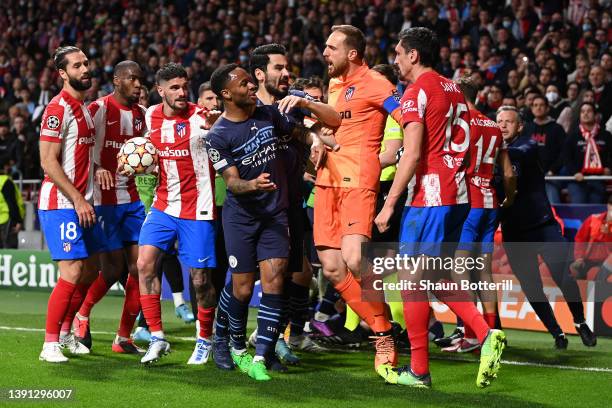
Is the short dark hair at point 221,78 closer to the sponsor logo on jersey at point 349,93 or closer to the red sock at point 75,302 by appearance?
the sponsor logo on jersey at point 349,93

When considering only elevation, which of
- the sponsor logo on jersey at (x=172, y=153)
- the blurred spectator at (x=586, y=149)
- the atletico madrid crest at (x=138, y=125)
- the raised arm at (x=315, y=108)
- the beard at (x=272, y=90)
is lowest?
the blurred spectator at (x=586, y=149)

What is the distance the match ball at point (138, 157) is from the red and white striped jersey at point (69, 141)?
389 millimetres

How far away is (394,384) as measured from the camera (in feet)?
22.6

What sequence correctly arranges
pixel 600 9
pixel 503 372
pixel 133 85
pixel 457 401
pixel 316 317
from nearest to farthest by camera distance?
1. pixel 457 401
2. pixel 503 372
3. pixel 133 85
4. pixel 316 317
5. pixel 600 9

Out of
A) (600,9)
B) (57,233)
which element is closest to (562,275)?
(57,233)

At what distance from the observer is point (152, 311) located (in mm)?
7703

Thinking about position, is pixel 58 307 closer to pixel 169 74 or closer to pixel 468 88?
→ pixel 169 74

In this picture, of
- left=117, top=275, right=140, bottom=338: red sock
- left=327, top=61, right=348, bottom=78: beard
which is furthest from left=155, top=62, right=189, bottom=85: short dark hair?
left=117, top=275, right=140, bottom=338: red sock

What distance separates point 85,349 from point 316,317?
2.23 meters

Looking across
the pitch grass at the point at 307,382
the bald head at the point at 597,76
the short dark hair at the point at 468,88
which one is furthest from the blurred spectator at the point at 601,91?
the pitch grass at the point at 307,382

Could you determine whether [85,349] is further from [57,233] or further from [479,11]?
[479,11]

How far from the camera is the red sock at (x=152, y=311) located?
7688mm

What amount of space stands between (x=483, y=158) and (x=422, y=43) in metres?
2.08

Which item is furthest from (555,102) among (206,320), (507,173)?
(206,320)
